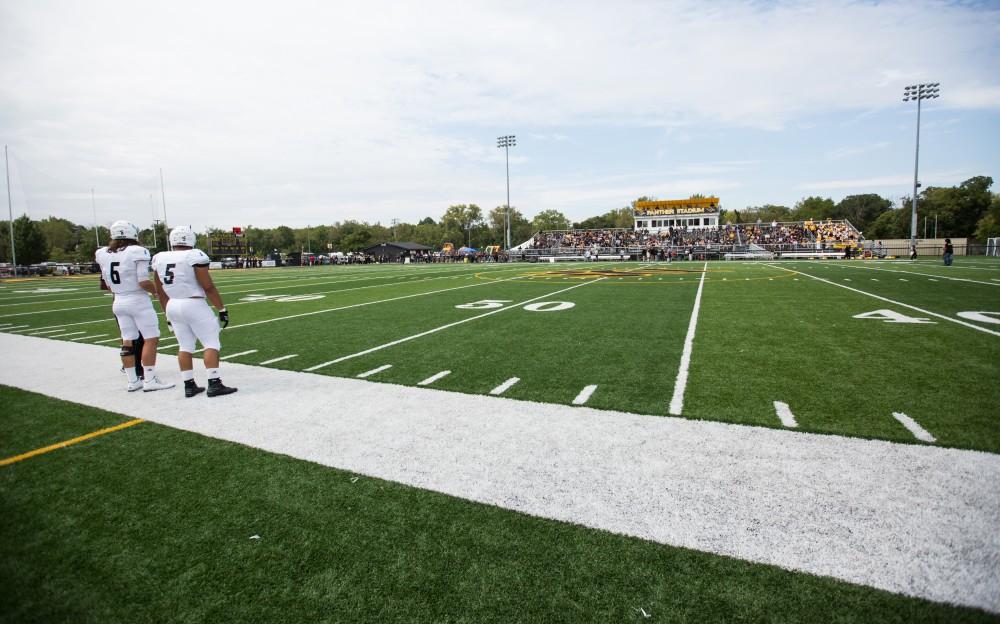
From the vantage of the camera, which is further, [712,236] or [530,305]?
[712,236]

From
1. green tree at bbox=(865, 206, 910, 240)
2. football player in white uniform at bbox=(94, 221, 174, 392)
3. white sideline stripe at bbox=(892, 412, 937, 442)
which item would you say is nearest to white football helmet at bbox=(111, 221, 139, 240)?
football player in white uniform at bbox=(94, 221, 174, 392)

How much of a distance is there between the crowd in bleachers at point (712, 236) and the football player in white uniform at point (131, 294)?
56.6 metres

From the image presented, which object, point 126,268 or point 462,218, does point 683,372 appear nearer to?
point 126,268

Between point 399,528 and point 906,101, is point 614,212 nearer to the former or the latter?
point 906,101

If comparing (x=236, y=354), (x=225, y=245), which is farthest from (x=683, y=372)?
(x=225, y=245)

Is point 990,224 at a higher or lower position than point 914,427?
higher

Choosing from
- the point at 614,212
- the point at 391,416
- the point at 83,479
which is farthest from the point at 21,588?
the point at 614,212

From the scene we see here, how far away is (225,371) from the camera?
698cm

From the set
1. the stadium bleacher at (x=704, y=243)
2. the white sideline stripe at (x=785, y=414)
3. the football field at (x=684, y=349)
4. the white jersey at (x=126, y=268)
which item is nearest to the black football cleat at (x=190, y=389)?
the football field at (x=684, y=349)

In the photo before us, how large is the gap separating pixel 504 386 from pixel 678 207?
78039mm

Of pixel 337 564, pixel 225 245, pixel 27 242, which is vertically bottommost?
pixel 337 564

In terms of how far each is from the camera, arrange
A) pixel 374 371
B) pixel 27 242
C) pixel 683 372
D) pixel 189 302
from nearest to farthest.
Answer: pixel 189 302 → pixel 683 372 → pixel 374 371 → pixel 27 242

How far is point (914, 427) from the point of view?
419 centimetres

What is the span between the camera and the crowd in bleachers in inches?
2297
